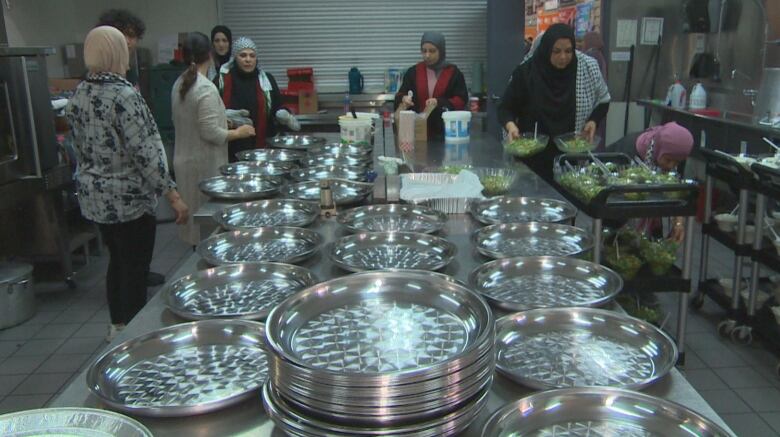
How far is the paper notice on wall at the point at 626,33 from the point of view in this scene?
20.9 ft

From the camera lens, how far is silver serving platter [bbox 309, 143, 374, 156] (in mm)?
3576

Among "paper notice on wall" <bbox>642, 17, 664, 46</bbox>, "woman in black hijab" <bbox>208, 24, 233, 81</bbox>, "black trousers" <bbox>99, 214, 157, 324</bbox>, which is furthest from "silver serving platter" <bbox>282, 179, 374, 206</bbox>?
"paper notice on wall" <bbox>642, 17, 664, 46</bbox>

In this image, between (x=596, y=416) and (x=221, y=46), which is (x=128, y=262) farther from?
(x=596, y=416)

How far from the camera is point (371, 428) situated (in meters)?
0.94

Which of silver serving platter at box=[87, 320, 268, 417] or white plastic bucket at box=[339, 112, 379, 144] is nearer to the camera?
silver serving platter at box=[87, 320, 268, 417]

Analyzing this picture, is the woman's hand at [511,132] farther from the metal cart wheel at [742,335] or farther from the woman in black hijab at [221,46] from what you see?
the woman in black hijab at [221,46]

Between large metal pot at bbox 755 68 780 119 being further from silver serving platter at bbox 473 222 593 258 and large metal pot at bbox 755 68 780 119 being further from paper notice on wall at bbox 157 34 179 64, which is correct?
paper notice on wall at bbox 157 34 179 64

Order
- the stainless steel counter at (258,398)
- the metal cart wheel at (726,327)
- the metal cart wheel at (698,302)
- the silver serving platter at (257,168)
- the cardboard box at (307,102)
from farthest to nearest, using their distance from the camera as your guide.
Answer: the cardboard box at (307,102) < the metal cart wheel at (698,302) < the metal cart wheel at (726,327) < the silver serving platter at (257,168) < the stainless steel counter at (258,398)

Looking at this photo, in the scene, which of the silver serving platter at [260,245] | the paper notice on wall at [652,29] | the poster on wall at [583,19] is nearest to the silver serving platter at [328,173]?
the silver serving platter at [260,245]

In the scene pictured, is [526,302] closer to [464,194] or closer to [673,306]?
[464,194]

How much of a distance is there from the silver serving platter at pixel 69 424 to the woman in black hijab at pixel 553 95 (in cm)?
302

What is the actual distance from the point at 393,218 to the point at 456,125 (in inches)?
64.0

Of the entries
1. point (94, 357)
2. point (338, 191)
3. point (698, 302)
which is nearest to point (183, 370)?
point (94, 357)

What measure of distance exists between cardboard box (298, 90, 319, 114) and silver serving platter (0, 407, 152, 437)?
6048 millimetres
